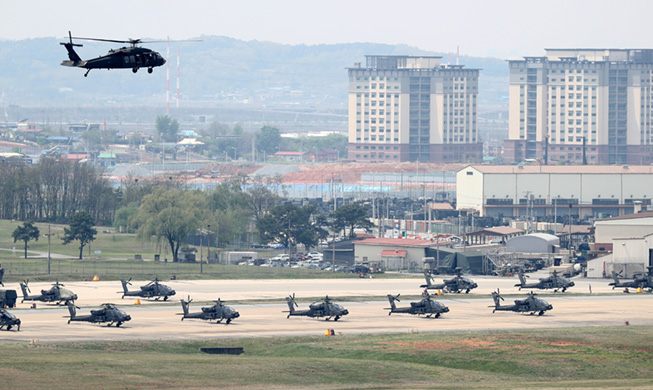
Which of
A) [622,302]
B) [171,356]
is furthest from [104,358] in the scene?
[622,302]

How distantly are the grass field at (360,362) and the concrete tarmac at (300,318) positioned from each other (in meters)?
4.92

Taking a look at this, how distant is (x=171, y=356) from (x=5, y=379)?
14082 millimetres

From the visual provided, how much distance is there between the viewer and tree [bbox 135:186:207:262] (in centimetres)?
14062

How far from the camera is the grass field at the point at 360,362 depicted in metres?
56.2

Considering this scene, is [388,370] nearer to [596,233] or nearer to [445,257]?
[445,257]

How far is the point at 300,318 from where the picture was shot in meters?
88.3

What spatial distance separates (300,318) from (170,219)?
55.8 metres

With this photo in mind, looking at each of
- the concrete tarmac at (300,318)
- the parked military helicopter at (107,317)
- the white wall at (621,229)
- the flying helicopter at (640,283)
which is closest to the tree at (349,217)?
the white wall at (621,229)

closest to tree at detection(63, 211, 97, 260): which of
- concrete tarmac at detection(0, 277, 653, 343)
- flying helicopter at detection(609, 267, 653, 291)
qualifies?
concrete tarmac at detection(0, 277, 653, 343)

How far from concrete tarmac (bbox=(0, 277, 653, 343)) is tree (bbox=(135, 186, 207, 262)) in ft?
78.9

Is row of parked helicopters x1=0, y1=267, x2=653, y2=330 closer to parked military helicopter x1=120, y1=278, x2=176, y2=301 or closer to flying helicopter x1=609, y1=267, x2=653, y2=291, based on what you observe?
parked military helicopter x1=120, y1=278, x2=176, y2=301

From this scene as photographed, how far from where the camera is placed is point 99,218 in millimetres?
184875

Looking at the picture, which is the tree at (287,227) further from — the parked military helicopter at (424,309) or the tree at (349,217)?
the parked military helicopter at (424,309)

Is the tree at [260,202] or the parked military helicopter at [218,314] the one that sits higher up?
the tree at [260,202]
